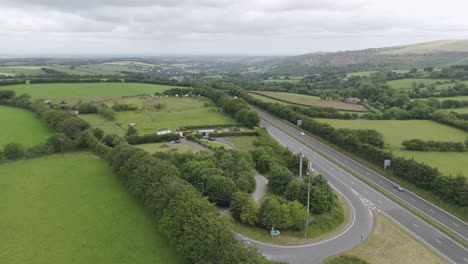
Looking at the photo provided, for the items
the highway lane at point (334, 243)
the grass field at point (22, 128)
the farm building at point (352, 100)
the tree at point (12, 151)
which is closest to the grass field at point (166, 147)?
the tree at point (12, 151)

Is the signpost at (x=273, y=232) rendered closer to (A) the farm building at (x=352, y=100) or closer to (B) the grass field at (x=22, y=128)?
(B) the grass field at (x=22, y=128)

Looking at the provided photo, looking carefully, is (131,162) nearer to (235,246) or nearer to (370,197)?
(235,246)

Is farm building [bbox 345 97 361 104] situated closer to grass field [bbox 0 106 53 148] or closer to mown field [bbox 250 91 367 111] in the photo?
mown field [bbox 250 91 367 111]

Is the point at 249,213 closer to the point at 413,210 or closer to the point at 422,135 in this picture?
the point at 413,210

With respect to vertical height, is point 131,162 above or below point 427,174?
above

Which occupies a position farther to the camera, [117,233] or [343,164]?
[343,164]

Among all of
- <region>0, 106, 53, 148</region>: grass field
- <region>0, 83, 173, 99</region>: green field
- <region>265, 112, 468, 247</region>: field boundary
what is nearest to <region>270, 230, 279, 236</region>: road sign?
<region>265, 112, 468, 247</region>: field boundary

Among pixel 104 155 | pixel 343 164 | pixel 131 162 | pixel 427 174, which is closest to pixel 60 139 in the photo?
pixel 104 155
